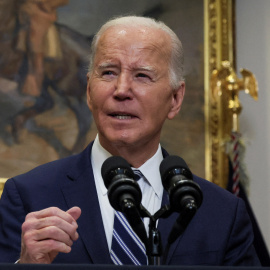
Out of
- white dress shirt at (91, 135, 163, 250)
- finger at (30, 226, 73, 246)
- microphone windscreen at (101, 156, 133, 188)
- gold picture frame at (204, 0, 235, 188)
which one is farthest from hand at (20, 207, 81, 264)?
gold picture frame at (204, 0, 235, 188)

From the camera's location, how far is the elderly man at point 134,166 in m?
2.83

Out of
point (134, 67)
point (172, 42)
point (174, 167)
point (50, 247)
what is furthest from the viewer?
point (172, 42)

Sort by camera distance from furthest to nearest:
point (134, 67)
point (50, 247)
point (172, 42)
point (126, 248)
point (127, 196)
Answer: point (172, 42)
point (134, 67)
point (126, 248)
point (50, 247)
point (127, 196)

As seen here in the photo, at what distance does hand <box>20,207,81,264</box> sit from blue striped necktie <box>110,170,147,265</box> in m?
0.52

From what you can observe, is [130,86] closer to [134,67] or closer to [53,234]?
[134,67]

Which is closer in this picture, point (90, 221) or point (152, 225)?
point (152, 225)

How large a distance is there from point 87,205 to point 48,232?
689 mm

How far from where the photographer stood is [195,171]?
607cm

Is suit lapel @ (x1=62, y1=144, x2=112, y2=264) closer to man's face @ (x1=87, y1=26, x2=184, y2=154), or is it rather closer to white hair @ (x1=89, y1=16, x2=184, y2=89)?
man's face @ (x1=87, y1=26, x2=184, y2=154)

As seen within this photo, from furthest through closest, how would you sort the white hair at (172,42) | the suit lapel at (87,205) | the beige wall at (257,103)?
1. the beige wall at (257,103)
2. the white hair at (172,42)
3. the suit lapel at (87,205)

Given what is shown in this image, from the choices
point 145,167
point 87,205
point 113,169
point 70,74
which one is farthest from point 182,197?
point 70,74

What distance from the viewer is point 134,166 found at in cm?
312

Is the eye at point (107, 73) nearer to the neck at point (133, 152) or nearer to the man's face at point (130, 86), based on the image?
the man's face at point (130, 86)

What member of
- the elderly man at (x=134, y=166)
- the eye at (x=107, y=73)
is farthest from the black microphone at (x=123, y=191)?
the eye at (x=107, y=73)
